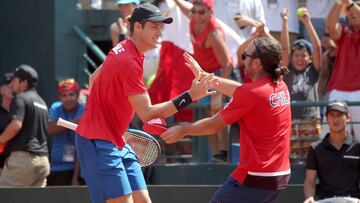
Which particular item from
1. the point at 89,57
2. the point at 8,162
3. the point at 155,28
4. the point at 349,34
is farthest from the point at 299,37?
the point at 155,28

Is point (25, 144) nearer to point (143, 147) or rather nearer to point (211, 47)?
point (211, 47)

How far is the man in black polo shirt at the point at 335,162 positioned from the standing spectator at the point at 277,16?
7.59 feet

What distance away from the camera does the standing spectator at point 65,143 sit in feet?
36.3

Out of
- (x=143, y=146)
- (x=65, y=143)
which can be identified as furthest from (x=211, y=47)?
(x=143, y=146)

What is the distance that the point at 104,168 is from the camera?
6898 millimetres

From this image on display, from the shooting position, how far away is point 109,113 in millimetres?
6945

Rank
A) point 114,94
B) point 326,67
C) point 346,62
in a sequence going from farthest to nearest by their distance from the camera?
1. point 326,67
2. point 346,62
3. point 114,94

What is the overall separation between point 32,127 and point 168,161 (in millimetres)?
1666

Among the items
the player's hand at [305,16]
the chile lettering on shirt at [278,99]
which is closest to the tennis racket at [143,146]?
the chile lettering on shirt at [278,99]

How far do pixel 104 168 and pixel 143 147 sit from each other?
30.2 inches

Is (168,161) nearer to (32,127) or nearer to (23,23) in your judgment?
(32,127)

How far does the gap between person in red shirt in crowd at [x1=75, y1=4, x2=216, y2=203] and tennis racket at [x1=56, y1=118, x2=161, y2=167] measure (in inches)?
19.6

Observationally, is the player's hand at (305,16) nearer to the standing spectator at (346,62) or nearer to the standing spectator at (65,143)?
the standing spectator at (346,62)

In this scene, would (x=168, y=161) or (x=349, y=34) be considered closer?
(x=349, y=34)
